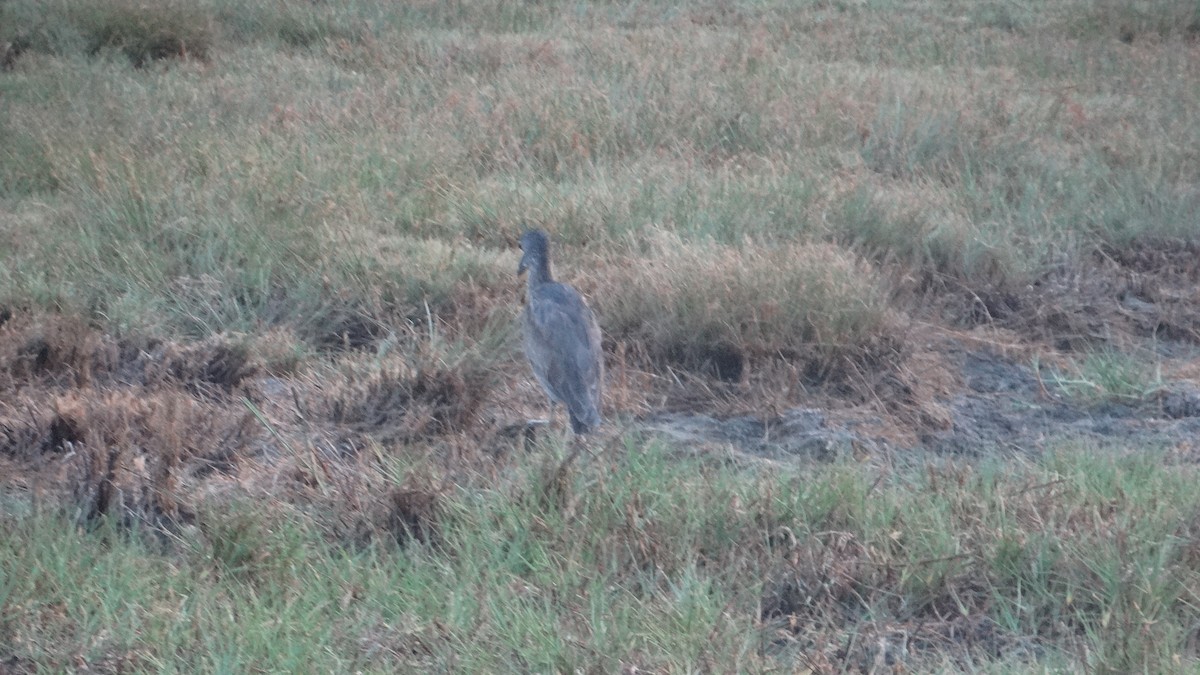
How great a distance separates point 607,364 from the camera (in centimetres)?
556

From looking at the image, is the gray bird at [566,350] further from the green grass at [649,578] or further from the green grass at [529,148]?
the green grass at [529,148]

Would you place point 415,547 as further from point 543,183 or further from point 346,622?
point 543,183

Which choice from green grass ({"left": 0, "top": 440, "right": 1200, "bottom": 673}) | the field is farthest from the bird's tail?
green grass ({"left": 0, "top": 440, "right": 1200, "bottom": 673})

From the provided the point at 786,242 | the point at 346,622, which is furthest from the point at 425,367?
the point at 786,242

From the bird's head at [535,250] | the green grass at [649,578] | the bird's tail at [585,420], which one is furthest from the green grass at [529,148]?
the green grass at [649,578]

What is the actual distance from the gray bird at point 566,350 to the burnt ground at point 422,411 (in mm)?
250

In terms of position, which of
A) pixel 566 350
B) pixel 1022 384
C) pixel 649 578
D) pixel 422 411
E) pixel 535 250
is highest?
pixel 535 250

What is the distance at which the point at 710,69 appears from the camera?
10281mm

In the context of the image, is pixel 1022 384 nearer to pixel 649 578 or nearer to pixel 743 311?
pixel 743 311

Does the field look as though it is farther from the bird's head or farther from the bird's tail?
the bird's head

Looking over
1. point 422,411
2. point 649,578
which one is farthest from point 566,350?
point 649,578

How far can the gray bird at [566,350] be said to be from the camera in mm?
4695

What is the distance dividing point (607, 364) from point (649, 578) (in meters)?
2.00

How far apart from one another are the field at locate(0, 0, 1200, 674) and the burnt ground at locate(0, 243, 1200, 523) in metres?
0.02
